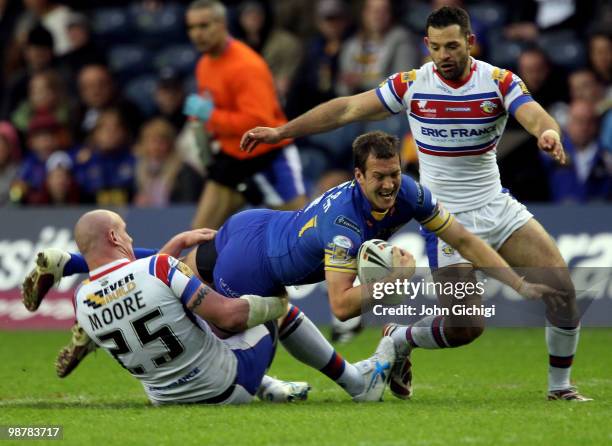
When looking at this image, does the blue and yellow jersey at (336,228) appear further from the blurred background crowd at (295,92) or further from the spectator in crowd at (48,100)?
the spectator in crowd at (48,100)

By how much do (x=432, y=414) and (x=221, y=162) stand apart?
5.27 meters

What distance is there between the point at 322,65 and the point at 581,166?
145 inches

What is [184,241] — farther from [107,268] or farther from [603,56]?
[603,56]

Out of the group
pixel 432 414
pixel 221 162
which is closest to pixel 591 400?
pixel 432 414

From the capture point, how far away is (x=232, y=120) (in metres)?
11.5

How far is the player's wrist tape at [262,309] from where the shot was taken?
23.7ft

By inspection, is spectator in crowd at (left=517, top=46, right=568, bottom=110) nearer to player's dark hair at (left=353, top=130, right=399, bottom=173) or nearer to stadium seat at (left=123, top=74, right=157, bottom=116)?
stadium seat at (left=123, top=74, right=157, bottom=116)

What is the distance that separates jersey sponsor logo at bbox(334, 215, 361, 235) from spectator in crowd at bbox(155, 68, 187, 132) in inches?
337

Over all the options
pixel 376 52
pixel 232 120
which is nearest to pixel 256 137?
pixel 232 120

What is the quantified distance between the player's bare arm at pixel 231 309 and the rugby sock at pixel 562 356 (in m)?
1.84

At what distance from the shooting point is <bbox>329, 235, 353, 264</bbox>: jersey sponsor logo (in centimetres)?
722

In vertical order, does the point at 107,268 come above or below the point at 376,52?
below

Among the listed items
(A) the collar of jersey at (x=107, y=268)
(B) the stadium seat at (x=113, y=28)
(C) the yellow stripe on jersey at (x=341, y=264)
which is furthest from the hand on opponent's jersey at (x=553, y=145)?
(B) the stadium seat at (x=113, y=28)

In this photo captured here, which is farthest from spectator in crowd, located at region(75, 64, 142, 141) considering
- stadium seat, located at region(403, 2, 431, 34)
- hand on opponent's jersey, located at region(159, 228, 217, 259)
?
hand on opponent's jersey, located at region(159, 228, 217, 259)
